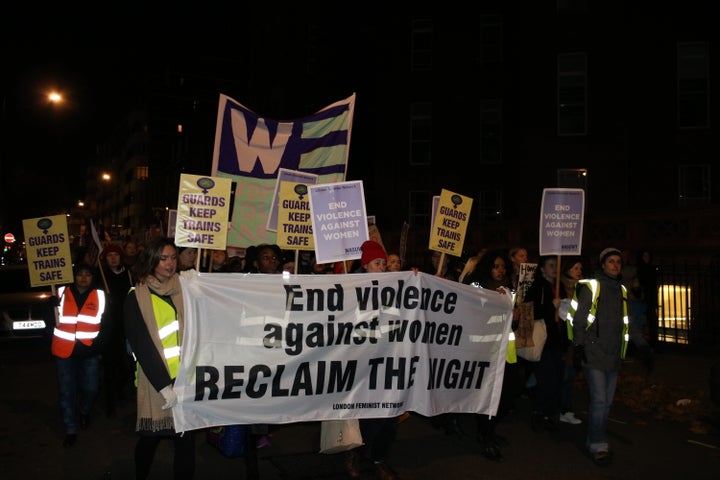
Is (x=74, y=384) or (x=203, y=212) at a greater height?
(x=203, y=212)

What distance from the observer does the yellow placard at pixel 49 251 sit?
25.0 feet

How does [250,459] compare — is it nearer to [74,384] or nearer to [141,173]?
[74,384]

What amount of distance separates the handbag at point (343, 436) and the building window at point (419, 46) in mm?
22529

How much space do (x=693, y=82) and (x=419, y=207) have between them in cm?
1020

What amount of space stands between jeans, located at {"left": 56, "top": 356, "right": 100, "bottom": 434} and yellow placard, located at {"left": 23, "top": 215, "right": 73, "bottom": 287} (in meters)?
1.01

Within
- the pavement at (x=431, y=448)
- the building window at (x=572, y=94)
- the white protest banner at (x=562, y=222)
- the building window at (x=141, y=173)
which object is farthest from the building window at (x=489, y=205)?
the building window at (x=141, y=173)

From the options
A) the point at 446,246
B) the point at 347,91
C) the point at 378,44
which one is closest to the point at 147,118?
the point at 347,91

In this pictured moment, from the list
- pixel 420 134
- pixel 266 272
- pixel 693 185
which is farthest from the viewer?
pixel 420 134

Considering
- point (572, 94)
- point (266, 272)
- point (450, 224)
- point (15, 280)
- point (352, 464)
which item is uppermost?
point (572, 94)

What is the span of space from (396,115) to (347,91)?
7.07 metres

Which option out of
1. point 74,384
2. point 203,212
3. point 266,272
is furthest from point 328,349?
point 74,384

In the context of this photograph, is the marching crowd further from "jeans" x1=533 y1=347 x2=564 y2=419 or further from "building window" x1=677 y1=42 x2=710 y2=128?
"building window" x1=677 y1=42 x2=710 y2=128

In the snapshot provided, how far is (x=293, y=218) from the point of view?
770cm

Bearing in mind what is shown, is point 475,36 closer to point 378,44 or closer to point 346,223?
point 378,44
